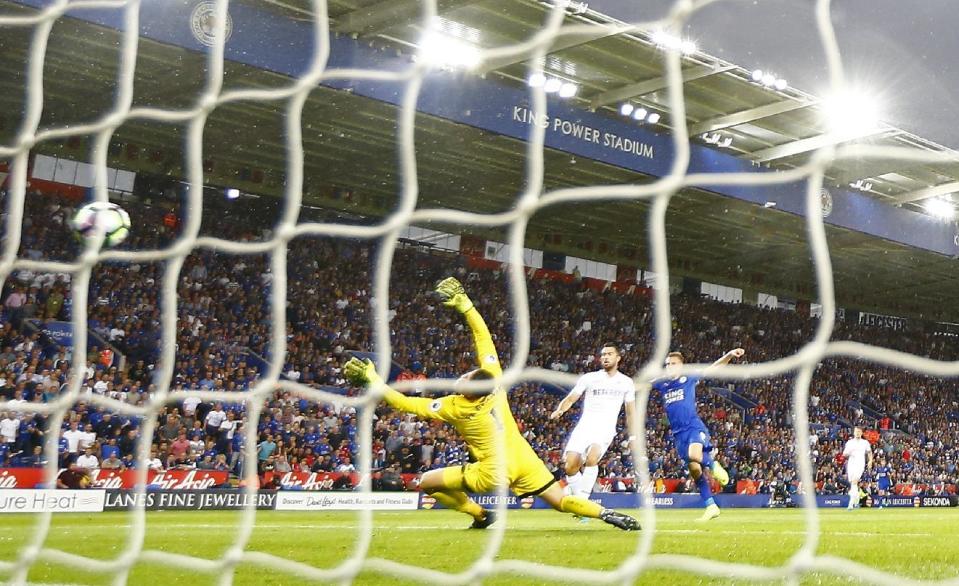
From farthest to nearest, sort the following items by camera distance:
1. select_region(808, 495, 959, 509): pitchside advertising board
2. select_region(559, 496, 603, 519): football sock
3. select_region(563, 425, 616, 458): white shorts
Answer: select_region(808, 495, 959, 509): pitchside advertising board → select_region(563, 425, 616, 458): white shorts → select_region(559, 496, 603, 519): football sock

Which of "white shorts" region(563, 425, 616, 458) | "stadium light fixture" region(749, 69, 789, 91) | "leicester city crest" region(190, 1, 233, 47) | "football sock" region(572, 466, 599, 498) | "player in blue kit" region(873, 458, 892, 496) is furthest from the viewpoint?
"player in blue kit" region(873, 458, 892, 496)

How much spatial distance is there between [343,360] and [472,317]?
1216cm

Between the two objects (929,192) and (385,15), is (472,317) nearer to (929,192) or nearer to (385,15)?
(385,15)

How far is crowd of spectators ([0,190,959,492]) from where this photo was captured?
44.5 ft

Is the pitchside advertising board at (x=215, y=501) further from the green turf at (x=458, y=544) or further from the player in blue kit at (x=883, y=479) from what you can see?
the player in blue kit at (x=883, y=479)

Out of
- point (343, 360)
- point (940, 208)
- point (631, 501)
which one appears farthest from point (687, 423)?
point (940, 208)

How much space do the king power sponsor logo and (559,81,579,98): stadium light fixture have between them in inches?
340

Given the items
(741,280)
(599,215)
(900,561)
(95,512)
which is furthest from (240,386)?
(741,280)

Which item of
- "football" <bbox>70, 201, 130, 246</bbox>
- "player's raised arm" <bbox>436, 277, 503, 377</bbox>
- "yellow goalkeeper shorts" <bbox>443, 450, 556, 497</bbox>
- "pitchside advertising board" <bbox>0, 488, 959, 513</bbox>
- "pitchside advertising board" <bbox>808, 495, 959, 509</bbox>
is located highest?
"football" <bbox>70, 201, 130, 246</bbox>

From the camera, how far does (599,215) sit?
72.6 ft

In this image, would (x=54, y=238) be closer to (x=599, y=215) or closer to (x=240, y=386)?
(x=240, y=386)

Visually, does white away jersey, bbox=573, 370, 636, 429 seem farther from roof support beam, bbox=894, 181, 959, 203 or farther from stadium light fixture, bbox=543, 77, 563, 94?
roof support beam, bbox=894, 181, 959, 203

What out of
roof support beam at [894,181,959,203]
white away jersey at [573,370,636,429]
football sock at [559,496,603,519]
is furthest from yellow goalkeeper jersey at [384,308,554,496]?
roof support beam at [894,181,959,203]

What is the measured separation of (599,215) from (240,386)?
9.44 meters
